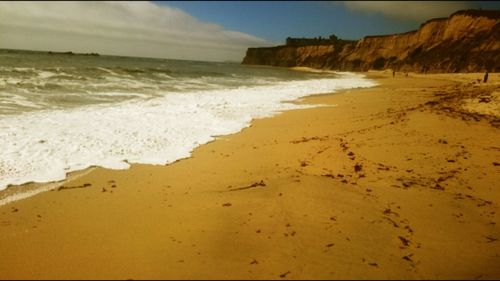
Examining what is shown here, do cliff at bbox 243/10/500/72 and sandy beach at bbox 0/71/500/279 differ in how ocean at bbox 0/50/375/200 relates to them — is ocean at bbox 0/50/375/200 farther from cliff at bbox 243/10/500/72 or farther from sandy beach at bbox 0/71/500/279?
cliff at bbox 243/10/500/72

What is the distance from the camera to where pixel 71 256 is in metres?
3.16

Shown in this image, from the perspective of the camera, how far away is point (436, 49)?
2047 inches

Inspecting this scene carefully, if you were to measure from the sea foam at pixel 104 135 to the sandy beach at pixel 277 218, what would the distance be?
0.63m

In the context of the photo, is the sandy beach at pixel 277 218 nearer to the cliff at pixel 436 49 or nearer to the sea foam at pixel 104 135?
the sea foam at pixel 104 135

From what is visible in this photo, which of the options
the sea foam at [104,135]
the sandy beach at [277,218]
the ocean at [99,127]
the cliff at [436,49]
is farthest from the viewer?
the cliff at [436,49]

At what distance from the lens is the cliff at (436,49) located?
44438 mm

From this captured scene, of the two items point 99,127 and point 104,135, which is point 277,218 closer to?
point 104,135

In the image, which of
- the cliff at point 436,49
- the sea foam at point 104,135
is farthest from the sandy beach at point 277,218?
the cliff at point 436,49

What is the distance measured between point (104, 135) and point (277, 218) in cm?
510

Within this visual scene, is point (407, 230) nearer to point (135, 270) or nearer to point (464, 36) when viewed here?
point (135, 270)

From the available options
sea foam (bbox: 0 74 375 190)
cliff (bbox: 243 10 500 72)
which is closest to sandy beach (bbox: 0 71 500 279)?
sea foam (bbox: 0 74 375 190)

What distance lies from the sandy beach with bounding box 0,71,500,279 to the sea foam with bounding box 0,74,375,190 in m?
0.63

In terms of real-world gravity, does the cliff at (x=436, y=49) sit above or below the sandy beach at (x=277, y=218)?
above

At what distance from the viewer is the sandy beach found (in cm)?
298
